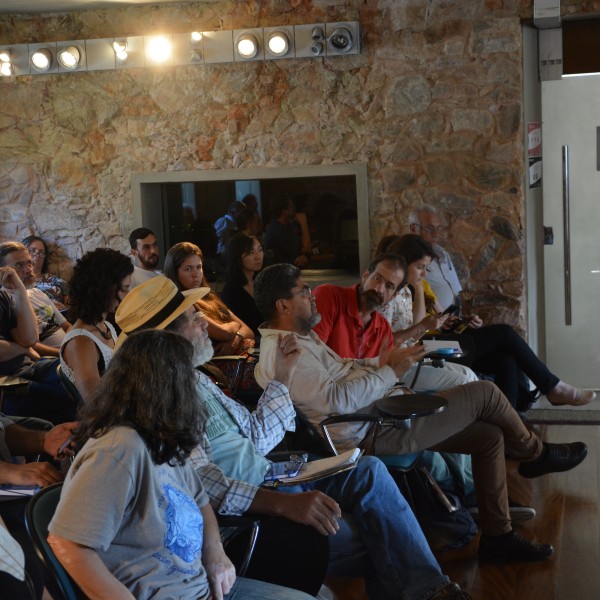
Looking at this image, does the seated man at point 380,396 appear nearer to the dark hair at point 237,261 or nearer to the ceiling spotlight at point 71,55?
the dark hair at point 237,261

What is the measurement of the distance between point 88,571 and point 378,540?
47.1 inches

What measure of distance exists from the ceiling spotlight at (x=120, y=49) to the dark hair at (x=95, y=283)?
2.89 meters

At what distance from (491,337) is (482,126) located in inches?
57.7

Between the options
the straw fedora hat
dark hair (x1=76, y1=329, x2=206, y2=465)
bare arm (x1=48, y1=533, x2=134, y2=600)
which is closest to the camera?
bare arm (x1=48, y1=533, x2=134, y2=600)

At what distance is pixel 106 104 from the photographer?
6414 millimetres

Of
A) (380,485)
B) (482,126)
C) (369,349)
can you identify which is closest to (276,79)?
(482,126)

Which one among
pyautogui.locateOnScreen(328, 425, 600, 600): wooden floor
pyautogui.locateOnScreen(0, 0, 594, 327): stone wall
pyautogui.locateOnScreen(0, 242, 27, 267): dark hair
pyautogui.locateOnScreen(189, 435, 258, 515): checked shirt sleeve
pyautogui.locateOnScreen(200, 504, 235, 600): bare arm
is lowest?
pyautogui.locateOnScreen(328, 425, 600, 600): wooden floor

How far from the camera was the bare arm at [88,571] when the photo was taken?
1.76 m

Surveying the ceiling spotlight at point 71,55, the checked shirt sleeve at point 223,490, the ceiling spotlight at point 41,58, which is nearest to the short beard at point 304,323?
the checked shirt sleeve at point 223,490

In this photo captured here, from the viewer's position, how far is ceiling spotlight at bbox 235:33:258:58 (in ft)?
19.9

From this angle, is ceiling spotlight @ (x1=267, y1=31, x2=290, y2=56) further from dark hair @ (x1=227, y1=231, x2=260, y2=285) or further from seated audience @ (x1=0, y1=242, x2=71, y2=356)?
seated audience @ (x1=0, y1=242, x2=71, y2=356)

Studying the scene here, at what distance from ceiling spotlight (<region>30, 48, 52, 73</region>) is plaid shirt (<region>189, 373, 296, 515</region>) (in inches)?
166

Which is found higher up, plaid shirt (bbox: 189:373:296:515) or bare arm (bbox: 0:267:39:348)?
bare arm (bbox: 0:267:39:348)

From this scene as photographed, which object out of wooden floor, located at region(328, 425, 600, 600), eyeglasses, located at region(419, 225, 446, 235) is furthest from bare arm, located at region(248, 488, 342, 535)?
eyeglasses, located at region(419, 225, 446, 235)
